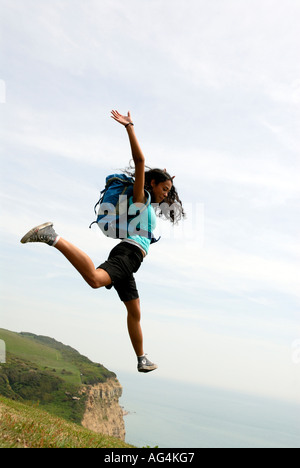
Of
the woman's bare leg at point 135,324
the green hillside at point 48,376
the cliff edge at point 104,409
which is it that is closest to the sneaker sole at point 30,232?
the woman's bare leg at point 135,324

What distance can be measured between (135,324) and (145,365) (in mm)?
662

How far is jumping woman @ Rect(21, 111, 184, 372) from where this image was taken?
16.3ft

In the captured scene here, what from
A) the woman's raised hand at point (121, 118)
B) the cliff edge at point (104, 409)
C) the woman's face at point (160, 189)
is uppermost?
the woman's raised hand at point (121, 118)

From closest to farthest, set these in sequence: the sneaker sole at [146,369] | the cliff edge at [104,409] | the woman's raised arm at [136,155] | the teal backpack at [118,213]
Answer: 1. the woman's raised arm at [136,155]
2. the teal backpack at [118,213]
3. the sneaker sole at [146,369]
4. the cliff edge at [104,409]

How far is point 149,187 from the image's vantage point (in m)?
A: 6.21

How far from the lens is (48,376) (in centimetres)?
Answer: 9444

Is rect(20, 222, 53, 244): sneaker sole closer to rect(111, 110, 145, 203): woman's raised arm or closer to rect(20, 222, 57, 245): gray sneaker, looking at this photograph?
rect(20, 222, 57, 245): gray sneaker

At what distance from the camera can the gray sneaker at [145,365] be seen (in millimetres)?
6053

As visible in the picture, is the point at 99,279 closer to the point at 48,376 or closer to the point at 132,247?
the point at 132,247

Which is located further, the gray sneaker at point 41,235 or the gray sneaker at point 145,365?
the gray sneaker at point 145,365

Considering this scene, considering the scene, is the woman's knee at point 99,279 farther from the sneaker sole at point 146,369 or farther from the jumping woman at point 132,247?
the sneaker sole at point 146,369

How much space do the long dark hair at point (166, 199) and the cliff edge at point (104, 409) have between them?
8417 centimetres
